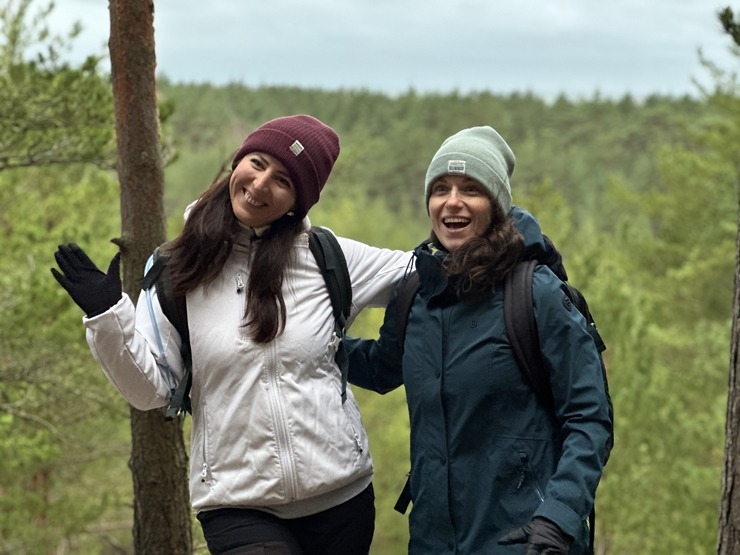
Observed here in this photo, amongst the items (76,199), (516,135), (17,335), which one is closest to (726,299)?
(76,199)

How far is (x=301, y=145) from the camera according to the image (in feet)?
9.91

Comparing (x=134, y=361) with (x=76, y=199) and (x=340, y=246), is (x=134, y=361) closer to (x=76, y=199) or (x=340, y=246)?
(x=340, y=246)

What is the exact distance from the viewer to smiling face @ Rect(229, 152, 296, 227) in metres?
2.99

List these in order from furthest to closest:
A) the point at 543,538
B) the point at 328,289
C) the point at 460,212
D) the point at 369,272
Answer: the point at 369,272, the point at 328,289, the point at 460,212, the point at 543,538

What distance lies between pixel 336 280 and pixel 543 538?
999 mm

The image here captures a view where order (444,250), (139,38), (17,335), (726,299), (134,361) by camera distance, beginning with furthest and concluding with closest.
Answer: (726,299), (17,335), (139,38), (444,250), (134,361)

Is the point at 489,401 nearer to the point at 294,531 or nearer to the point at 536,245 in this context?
the point at 536,245

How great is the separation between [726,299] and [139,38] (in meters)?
18.3

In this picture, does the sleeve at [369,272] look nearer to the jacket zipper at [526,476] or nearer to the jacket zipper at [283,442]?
the jacket zipper at [283,442]

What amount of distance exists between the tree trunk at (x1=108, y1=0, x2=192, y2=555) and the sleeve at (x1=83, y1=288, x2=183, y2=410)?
976mm

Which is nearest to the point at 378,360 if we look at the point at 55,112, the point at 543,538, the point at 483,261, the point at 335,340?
the point at 335,340

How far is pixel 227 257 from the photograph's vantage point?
3.01 metres

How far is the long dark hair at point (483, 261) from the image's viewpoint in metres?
2.80

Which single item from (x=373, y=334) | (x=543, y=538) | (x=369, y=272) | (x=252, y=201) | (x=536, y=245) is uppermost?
(x=252, y=201)
